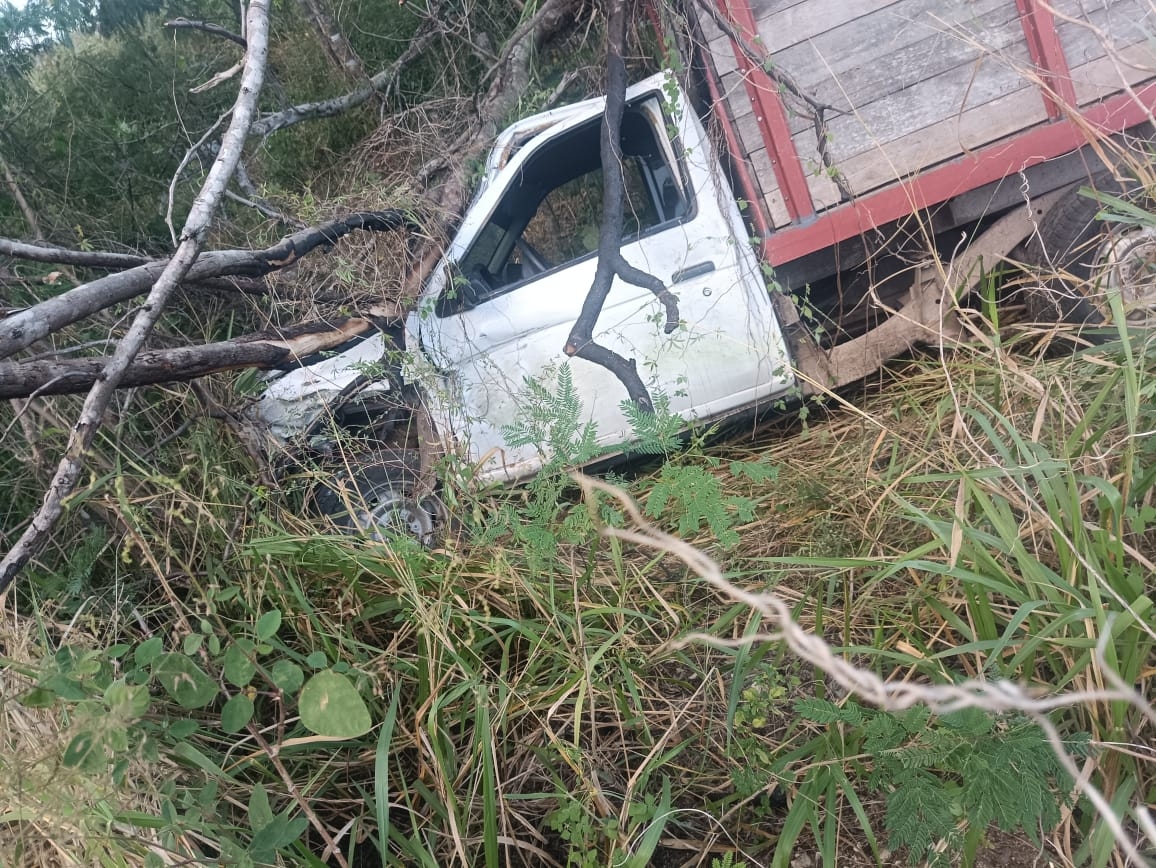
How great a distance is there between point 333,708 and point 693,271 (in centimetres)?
217

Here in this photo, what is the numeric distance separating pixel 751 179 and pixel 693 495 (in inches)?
61.6

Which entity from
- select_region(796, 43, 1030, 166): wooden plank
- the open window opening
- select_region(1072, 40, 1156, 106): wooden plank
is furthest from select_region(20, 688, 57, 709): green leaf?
select_region(1072, 40, 1156, 106): wooden plank

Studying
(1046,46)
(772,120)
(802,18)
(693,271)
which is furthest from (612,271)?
(1046,46)

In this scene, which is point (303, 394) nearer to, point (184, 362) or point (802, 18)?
point (184, 362)

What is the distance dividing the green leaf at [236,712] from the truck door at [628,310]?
1426mm

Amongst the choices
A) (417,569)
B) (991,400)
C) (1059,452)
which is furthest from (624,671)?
(991,400)

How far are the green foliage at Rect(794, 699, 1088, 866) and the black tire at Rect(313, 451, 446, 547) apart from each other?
1707mm

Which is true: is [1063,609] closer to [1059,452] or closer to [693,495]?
[1059,452]

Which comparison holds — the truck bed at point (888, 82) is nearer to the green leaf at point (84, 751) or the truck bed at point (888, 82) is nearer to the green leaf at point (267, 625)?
the green leaf at point (267, 625)

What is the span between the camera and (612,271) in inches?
119

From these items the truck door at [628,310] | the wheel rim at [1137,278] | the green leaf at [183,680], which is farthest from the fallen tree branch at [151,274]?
the wheel rim at [1137,278]

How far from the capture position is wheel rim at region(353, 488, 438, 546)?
103 inches

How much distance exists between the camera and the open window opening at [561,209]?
316cm

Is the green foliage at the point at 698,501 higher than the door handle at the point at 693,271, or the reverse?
the door handle at the point at 693,271
